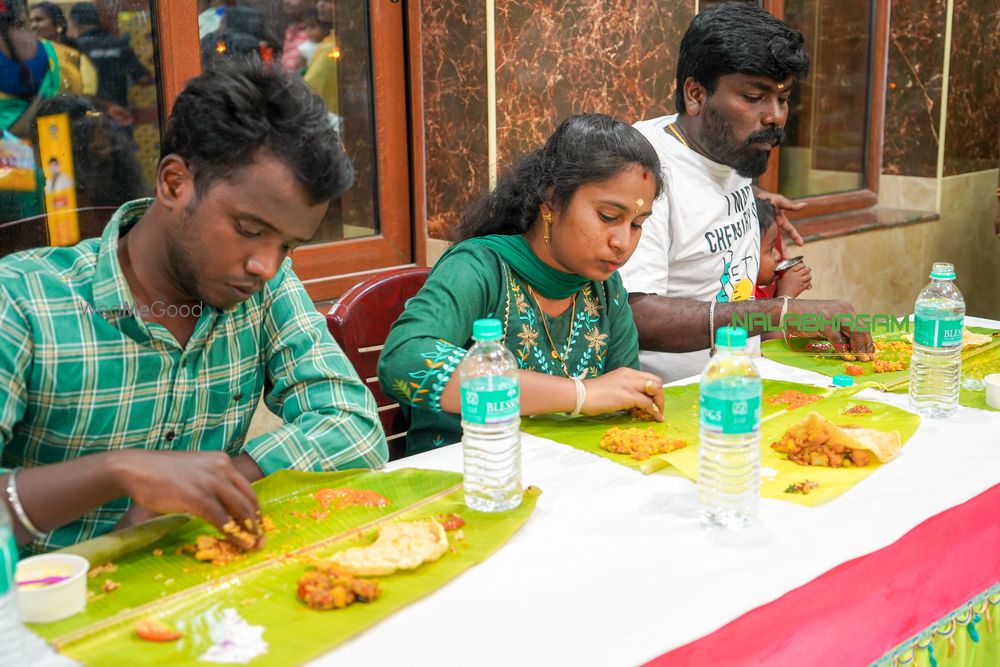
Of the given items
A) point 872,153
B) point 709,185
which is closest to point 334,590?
point 709,185

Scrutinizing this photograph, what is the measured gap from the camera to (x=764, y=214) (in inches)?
123

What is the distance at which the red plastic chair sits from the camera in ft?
7.36

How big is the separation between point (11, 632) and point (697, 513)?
96cm

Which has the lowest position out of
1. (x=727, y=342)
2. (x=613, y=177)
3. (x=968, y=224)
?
(x=968, y=224)

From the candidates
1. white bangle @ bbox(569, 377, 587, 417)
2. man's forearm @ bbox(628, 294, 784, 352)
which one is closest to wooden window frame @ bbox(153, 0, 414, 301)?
man's forearm @ bbox(628, 294, 784, 352)

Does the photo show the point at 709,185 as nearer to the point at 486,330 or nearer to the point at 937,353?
the point at 937,353

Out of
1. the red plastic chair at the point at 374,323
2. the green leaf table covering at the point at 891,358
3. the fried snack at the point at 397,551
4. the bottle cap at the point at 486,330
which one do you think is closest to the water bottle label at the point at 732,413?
the bottle cap at the point at 486,330

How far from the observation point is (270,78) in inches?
60.7

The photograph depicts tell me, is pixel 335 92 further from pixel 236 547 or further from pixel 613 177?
pixel 236 547

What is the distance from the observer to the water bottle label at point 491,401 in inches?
59.2

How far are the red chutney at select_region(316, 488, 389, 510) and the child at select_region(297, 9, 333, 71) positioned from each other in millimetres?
2034

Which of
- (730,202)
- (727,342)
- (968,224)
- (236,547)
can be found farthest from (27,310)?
(968,224)

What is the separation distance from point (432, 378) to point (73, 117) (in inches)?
61.0

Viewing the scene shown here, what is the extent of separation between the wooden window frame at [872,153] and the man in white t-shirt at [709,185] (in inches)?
83.8
